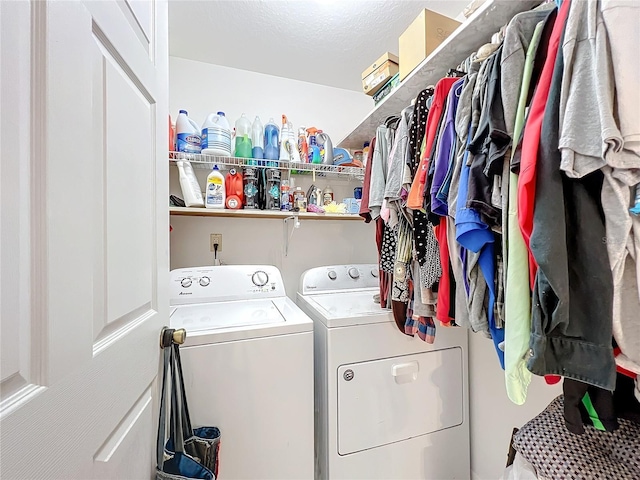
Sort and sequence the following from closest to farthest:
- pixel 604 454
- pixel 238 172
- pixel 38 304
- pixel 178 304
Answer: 1. pixel 38 304
2. pixel 604 454
3. pixel 178 304
4. pixel 238 172

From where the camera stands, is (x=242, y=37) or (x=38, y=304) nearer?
(x=38, y=304)

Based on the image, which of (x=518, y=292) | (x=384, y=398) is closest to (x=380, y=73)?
(x=518, y=292)

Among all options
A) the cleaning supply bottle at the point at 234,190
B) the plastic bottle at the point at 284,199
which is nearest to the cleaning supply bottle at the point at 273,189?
the plastic bottle at the point at 284,199

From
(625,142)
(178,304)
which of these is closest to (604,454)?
(625,142)

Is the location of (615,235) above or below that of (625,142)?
below

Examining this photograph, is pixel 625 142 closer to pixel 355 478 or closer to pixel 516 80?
pixel 516 80

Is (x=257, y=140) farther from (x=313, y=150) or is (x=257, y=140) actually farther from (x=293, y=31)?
(x=293, y=31)

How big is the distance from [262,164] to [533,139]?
1473 mm

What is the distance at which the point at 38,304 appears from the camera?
0.37 m

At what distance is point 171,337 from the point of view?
2.71ft

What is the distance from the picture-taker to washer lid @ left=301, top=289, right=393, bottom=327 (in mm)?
1281

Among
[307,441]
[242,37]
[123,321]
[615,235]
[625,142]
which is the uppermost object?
[242,37]

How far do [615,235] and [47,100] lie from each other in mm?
990

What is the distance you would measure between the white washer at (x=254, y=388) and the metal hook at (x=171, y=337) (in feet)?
0.84
